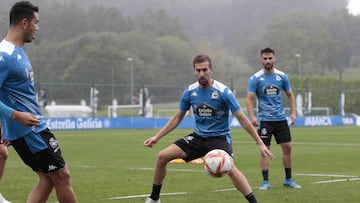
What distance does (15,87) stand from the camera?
8336 mm

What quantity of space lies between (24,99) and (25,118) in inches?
22.7

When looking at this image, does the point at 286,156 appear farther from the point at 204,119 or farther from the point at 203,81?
the point at 203,81

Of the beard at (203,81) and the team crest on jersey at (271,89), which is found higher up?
the beard at (203,81)

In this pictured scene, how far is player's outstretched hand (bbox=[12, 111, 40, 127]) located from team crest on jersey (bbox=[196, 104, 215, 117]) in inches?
141

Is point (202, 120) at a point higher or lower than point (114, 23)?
lower

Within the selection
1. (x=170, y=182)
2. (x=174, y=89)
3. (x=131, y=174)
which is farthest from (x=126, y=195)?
(x=174, y=89)

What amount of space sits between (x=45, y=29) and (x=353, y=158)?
6748 centimetres

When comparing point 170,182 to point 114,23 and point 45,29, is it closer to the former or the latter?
point 45,29

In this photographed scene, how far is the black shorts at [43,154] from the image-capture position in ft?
27.4

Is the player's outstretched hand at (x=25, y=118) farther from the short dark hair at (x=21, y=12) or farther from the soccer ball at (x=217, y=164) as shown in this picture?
the soccer ball at (x=217, y=164)

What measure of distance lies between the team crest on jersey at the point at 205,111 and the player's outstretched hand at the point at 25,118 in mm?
3594

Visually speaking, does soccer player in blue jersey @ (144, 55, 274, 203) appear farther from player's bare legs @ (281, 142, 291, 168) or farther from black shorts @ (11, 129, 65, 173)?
player's bare legs @ (281, 142, 291, 168)

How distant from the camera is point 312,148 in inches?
1053

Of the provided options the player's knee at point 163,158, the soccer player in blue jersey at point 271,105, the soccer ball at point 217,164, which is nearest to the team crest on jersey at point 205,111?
the player's knee at point 163,158
